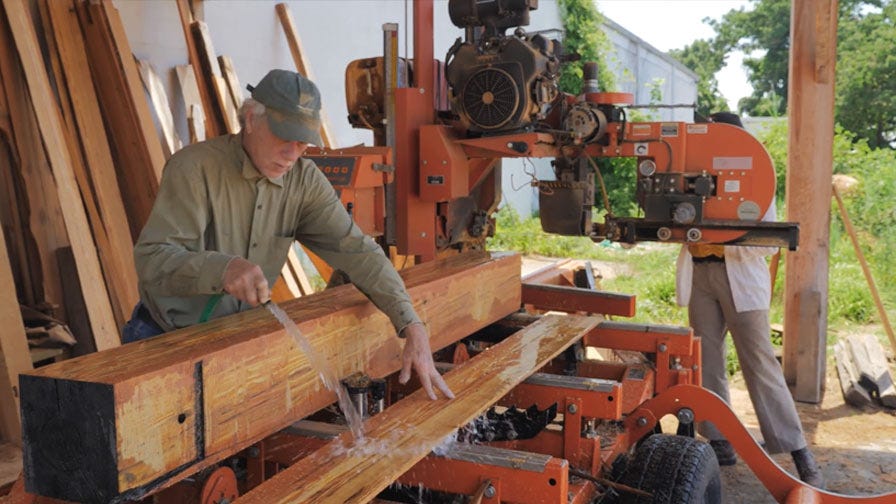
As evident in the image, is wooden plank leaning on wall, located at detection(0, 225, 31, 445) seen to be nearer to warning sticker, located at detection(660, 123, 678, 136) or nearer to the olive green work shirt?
the olive green work shirt

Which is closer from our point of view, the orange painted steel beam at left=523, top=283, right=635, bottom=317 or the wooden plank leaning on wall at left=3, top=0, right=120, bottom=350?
the orange painted steel beam at left=523, top=283, right=635, bottom=317

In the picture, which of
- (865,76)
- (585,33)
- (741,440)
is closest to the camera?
(741,440)

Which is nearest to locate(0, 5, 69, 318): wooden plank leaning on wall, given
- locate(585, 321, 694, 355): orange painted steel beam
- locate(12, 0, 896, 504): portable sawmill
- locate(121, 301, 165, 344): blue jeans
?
locate(12, 0, 896, 504): portable sawmill

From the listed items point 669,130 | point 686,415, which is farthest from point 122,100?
point 686,415

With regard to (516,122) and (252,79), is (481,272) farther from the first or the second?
(252,79)

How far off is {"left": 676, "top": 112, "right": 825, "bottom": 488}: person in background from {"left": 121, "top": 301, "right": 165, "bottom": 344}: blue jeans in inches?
119

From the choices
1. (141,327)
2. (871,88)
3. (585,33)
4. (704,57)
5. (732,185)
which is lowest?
(141,327)

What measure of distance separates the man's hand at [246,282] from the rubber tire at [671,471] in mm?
1525

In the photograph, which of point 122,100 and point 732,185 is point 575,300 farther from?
point 122,100

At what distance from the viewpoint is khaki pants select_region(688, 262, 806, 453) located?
455 centimetres

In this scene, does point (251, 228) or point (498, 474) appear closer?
point (498, 474)

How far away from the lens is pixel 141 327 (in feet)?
8.84

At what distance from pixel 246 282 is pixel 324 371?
20.1 inches

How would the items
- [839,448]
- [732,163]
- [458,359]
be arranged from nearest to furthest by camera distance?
1. [458,359]
2. [732,163]
3. [839,448]
